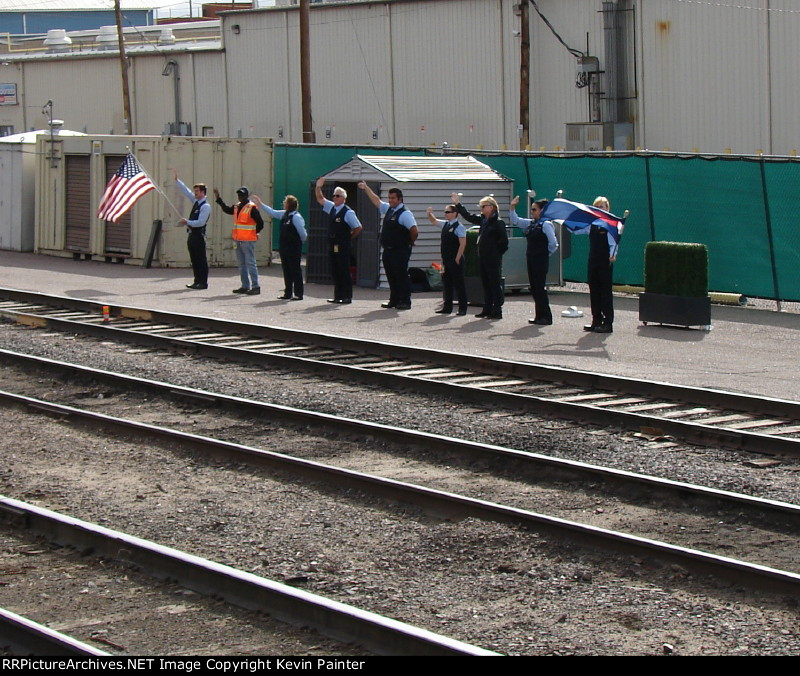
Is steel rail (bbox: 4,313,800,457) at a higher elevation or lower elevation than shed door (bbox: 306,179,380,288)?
lower

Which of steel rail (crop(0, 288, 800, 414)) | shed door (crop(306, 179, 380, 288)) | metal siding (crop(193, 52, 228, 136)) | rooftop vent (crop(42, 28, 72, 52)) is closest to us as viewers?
steel rail (crop(0, 288, 800, 414))

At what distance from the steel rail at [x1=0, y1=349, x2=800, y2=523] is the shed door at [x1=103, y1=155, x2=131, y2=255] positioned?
43.4 feet

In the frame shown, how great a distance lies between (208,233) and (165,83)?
26683 millimetres

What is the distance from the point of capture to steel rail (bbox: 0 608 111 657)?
597 centimetres

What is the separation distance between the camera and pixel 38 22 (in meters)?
86.6

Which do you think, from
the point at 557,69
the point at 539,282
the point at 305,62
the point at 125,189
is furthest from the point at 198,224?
the point at 557,69

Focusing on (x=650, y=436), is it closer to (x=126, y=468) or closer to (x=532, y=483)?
(x=532, y=483)

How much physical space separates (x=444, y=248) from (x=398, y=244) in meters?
0.76

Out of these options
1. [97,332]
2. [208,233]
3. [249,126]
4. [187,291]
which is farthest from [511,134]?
[97,332]

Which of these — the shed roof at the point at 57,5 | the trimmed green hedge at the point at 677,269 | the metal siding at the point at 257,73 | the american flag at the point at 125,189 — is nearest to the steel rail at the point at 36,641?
the trimmed green hedge at the point at 677,269

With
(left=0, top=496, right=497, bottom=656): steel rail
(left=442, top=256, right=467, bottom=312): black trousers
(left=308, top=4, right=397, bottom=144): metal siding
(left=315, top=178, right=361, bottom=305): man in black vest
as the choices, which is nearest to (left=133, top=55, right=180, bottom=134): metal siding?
(left=308, top=4, right=397, bottom=144): metal siding

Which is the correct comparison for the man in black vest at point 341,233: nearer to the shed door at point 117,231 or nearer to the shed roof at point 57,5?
the shed door at point 117,231

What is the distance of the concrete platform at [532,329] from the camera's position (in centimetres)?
1452

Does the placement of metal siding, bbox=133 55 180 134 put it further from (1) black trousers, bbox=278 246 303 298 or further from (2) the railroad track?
(2) the railroad track
